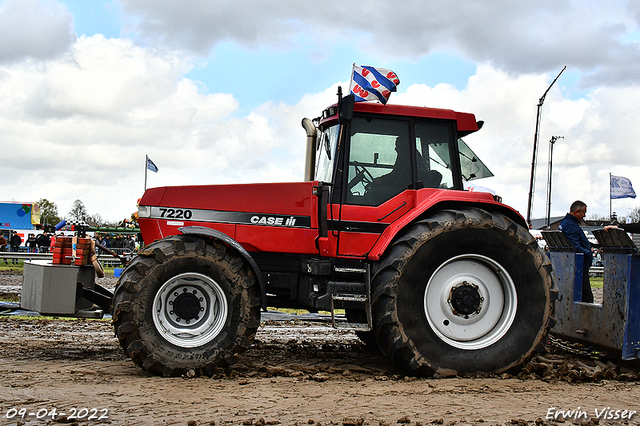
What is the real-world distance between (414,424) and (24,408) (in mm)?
2686

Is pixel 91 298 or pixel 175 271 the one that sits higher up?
pixel 175 271

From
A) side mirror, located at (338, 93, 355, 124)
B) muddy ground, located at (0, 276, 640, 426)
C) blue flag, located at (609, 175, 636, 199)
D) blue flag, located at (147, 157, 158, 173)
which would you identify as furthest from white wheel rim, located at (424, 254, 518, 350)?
blue flag, located at (609, 175, 636, 199)

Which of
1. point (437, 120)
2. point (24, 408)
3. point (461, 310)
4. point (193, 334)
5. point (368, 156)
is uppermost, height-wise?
point (437, 120)

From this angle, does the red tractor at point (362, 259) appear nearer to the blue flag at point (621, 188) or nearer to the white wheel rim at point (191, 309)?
the white wheel rim at point (191, 309)

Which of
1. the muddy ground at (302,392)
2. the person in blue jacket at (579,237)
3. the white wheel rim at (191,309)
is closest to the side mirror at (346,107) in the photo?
the white wheel rim at (191,309)

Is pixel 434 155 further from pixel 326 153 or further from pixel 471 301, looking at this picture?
pixel 471 301

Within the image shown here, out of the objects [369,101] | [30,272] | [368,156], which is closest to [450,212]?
[368,156]

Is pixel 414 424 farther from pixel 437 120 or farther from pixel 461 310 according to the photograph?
pixel 437 120

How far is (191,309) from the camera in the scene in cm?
507

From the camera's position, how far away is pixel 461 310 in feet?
17.5

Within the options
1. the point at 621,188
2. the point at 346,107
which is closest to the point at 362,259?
the point at 346,107

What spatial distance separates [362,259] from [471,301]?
109cm

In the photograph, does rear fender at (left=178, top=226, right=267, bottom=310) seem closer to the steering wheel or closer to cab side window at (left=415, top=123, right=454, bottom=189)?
the steering wheel

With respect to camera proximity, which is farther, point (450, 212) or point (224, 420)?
point (450, 212)
